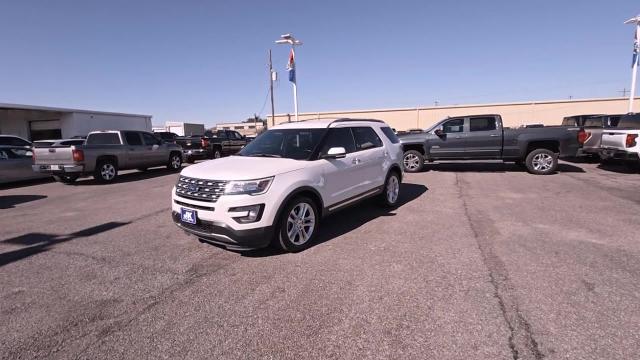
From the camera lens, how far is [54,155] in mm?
10531

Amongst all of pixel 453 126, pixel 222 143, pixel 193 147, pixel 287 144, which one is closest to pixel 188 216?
pixel 287 144

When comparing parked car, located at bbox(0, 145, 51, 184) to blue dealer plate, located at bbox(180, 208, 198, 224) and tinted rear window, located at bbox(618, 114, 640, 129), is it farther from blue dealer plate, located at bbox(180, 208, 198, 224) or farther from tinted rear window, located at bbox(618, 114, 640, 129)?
tinted rear window, located at bbox(618, 114, 640, 129)

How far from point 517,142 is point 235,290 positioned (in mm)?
10580

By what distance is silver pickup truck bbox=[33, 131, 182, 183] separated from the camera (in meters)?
10.5

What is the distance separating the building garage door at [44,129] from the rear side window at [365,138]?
3205cm

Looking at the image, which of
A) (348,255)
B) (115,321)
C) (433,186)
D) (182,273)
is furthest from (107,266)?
(433,186)

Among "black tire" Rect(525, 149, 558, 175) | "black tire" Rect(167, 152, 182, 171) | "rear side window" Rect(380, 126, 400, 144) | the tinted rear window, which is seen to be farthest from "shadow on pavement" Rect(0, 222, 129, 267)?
the tinted rear window

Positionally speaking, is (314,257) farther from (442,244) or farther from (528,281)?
(528,281)

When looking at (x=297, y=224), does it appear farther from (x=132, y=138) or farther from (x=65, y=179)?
(x=65, y=179)

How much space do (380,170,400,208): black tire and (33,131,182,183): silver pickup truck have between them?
989cm

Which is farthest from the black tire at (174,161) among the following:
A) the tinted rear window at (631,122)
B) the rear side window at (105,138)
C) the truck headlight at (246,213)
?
the tinted rear window at (631,122)

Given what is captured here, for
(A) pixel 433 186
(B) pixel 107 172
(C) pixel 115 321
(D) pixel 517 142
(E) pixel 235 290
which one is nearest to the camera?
(C) pixel 115 321

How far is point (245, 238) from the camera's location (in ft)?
12.4

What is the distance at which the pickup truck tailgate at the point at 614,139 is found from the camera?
9597 millimetres
